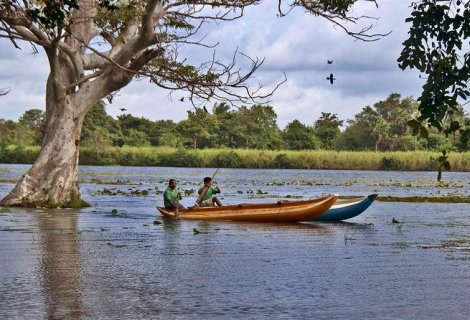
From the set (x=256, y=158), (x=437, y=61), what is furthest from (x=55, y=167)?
(x=256, y=158)

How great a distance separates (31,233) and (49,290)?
8990mm

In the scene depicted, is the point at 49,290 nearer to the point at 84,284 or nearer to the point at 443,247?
the point at 84,284

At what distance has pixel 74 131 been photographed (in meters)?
28.0

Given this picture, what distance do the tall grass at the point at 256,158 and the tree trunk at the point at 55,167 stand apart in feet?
180

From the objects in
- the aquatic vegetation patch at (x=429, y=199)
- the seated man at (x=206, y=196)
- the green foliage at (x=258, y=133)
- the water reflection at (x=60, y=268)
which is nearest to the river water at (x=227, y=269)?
the water reflection at (x=60, y=268)

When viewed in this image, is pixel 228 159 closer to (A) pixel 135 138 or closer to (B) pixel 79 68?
(A) pixel 135 138

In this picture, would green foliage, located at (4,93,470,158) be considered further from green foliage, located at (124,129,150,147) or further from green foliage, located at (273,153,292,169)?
green foliage, located at (273,153,292,169)

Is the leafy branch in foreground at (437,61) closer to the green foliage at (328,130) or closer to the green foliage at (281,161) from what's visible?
the green foliage at (281,161)

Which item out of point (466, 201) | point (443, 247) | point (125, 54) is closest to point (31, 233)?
point (125, 54)

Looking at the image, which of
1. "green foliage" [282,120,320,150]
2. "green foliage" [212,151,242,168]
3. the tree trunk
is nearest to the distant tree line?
"green foliage" [282,120,320,150]

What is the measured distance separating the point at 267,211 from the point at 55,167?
772cm

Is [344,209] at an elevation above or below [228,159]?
below

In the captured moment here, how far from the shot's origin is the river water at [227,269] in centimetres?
1066

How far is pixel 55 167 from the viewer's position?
89.7ft
